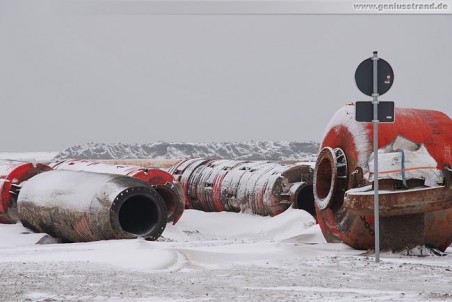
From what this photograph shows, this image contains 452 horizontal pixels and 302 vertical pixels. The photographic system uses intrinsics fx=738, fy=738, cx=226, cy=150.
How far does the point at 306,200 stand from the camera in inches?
725

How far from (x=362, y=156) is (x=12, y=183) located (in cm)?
1007

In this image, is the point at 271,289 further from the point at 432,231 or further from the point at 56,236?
the point at 56,236

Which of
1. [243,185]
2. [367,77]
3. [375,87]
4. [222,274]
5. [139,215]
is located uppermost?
[367,77]

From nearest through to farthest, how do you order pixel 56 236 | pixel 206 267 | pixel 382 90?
pixel 206 267, pixel 382 90, pixel 56 236

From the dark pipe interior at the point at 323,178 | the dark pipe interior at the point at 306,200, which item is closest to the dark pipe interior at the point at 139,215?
the dark pipe interior at the point at 323,178

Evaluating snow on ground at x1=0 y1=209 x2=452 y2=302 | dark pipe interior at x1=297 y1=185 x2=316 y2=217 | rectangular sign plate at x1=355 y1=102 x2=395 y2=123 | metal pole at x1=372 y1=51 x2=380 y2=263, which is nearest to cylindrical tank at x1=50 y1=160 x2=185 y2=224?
dark pipe interior at x1=297 y1=185 x2=316 y2=217

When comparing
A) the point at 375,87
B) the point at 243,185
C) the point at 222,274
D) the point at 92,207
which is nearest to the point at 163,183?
the point at 243,185

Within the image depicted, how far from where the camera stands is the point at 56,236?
1448 centimetres

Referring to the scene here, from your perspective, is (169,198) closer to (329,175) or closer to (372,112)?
(329,175)

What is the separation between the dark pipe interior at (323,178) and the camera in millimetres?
11711

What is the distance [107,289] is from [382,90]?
453cm

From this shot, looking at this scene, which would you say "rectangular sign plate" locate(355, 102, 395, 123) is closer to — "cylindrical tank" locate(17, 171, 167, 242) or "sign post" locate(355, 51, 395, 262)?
"sign post" locate(355, 51, 395, 262)

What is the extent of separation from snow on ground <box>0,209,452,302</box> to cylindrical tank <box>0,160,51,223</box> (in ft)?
17.6

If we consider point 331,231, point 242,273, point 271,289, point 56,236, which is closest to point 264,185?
point 56,236
